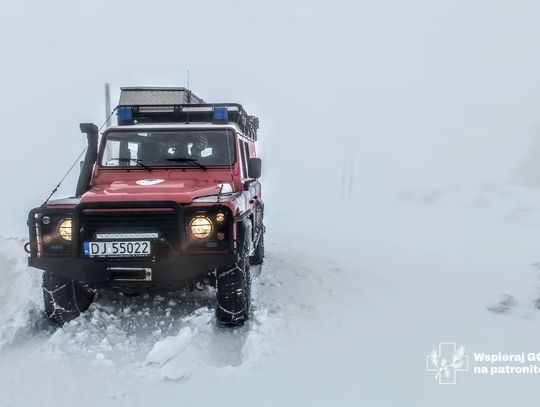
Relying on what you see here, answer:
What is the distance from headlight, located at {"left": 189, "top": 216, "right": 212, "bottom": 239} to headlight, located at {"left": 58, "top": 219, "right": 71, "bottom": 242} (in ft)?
3.89

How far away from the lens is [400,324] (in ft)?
16.3

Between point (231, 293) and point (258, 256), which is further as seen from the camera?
point (258, 256)

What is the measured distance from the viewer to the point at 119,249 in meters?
3.99

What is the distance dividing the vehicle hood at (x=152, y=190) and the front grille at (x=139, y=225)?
0.17 meters

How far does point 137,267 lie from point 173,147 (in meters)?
1.80

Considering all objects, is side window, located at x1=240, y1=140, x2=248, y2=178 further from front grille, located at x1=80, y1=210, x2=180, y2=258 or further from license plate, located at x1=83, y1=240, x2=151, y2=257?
license plate, located at x1=83, y1=240, x2=151, y2=257

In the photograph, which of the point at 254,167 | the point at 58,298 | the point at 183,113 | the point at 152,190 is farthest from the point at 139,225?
the point at 183,113

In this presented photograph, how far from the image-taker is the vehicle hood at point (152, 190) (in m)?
4.14

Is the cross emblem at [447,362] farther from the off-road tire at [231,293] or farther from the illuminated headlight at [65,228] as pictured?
the illuminated headlight at [65,228]

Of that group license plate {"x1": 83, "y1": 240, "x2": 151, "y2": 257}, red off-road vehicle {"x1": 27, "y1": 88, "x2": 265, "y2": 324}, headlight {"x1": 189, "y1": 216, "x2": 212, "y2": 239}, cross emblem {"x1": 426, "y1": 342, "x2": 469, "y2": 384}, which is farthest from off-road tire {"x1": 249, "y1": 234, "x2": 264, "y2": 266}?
cross emblem {"x1": 426, "y1": 342, "x2": 469, "y2": 384}

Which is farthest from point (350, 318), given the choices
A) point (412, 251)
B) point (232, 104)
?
point (412, 251)

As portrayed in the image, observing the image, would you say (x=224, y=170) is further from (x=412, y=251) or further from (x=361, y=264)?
(x=412, y=251)

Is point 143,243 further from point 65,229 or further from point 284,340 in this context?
point 284,340

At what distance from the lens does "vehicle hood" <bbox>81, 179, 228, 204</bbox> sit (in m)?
4.14
